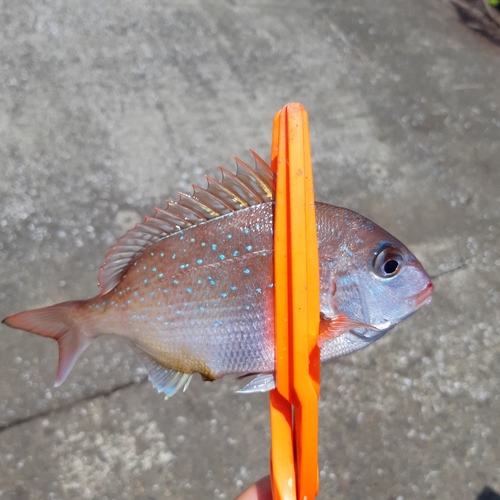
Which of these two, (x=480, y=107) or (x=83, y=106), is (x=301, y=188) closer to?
(x=83, y=106)

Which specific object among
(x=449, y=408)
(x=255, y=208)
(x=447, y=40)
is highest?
(x=255, y=208)

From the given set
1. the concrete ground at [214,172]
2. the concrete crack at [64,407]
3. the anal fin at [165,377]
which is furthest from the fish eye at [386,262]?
the concrete crack at [64,407]

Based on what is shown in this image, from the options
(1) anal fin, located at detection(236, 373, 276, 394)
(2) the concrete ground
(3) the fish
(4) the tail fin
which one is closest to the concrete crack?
(2) the concrete ground

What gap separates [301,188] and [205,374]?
493 millimetres

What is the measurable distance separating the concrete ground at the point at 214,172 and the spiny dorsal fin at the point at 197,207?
944 millimetres

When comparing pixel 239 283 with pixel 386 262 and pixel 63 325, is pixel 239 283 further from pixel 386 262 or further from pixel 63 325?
pixel 63 325

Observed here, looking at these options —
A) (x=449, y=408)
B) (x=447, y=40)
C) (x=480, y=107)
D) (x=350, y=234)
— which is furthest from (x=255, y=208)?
(x=447, y=40)

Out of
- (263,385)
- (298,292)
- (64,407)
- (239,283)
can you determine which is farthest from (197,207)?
(64,407)

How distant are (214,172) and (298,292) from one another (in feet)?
5.37

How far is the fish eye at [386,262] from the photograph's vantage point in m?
1.01

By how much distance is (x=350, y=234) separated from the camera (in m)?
1.01

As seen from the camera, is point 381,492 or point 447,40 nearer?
point 381,492

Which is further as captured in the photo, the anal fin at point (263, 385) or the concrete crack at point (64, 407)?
the concrete crack at point (64, 407)

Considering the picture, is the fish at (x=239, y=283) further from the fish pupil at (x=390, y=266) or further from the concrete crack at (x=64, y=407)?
the concrete crack at (x=64, y=407)
